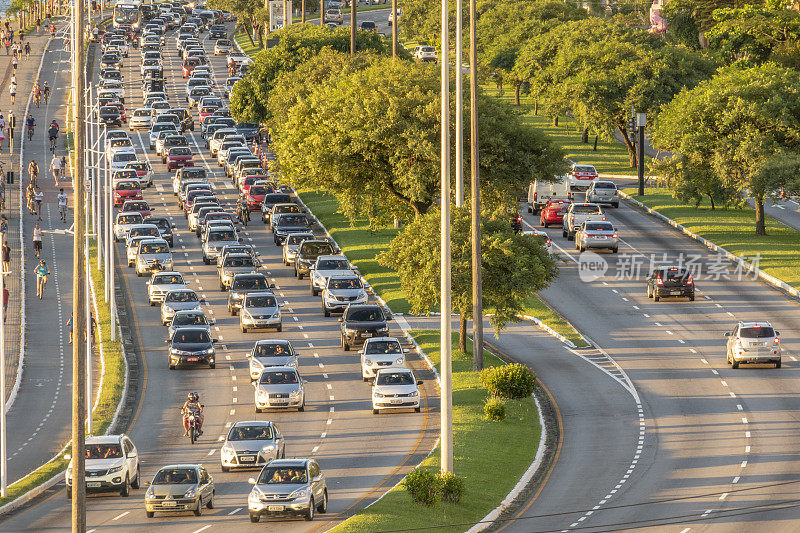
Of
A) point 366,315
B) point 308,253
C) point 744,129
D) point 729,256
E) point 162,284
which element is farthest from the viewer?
point 744,129

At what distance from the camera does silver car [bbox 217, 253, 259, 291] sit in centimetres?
6981

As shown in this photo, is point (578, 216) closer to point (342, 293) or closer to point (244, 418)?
point (342, 293)

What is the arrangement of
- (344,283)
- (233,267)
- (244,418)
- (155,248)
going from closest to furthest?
(244,418) < (344,283) < (233,267) < (155,248)

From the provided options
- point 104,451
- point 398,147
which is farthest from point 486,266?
point 104,451

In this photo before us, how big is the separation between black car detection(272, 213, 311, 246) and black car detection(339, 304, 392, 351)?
19.9m

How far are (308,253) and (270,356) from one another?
1831 cm

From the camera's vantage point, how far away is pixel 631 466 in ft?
140

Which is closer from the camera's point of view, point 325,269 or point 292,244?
point 325,269

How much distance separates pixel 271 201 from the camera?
86.5m

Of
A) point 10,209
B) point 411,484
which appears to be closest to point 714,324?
point 411,484

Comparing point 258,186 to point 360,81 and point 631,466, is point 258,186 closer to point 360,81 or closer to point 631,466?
point 360,81

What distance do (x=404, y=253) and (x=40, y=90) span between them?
81854mm

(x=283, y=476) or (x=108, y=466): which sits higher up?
(x=283, y=476)

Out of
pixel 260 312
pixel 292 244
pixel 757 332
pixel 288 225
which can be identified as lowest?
pixel 260 312
